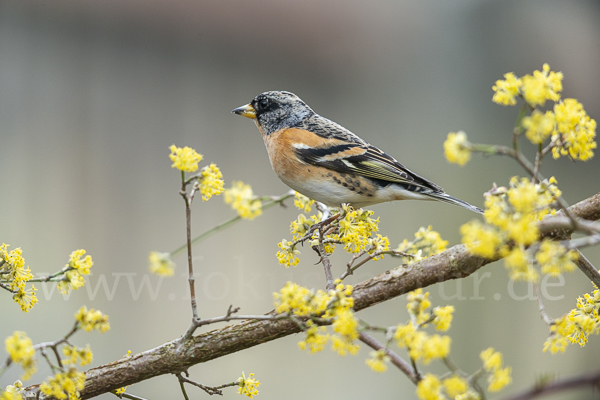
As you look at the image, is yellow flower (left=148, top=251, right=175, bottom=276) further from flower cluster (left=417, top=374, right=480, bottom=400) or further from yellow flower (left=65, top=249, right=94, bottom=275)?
flower cluster (left=417, top=374, right=480, bottom=400)

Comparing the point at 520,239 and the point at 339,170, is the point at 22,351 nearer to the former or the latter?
the point at 520,239

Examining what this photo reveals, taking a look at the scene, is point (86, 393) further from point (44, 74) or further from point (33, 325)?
point (44, 74)

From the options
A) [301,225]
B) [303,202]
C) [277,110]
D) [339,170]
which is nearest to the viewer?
[301,225]

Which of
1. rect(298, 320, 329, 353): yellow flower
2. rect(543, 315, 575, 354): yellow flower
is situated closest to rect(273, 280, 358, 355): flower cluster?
rect(298, 320, 329, 353): yellow flower

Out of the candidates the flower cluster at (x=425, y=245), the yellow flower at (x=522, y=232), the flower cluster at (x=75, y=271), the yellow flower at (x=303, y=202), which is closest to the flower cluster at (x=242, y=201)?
the flower cluster at (x=75, y=271)

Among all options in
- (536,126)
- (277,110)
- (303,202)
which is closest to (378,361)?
(536,126)

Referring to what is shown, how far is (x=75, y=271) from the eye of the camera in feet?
3.21

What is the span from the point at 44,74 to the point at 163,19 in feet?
2.60

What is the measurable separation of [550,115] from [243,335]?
0.74m

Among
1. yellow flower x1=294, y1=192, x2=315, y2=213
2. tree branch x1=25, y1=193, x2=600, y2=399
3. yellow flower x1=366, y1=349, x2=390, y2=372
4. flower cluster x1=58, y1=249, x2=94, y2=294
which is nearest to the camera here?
yellow flower x1=366, y1=349, x2=390, y2=372

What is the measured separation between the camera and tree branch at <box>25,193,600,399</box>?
111cm

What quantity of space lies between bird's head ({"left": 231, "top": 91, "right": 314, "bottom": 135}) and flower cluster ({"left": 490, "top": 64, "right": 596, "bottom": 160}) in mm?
1587

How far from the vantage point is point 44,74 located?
3.11m

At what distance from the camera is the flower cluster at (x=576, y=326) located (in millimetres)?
852
